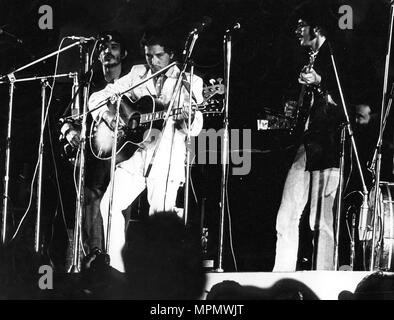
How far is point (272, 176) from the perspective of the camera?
4.83 metres

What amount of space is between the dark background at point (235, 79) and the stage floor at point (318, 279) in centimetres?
33

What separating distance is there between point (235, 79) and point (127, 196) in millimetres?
1069

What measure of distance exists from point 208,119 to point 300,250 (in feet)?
3.41

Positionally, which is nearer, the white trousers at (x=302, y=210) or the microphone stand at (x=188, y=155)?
the white trousers at (x=302, y=210)

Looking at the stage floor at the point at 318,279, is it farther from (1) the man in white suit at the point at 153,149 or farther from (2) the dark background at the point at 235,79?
(1) the man in white suit at the point at 153,149

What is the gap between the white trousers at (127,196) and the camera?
16.0 feet

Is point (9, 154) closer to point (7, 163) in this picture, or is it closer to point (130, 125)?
point (7, 163)

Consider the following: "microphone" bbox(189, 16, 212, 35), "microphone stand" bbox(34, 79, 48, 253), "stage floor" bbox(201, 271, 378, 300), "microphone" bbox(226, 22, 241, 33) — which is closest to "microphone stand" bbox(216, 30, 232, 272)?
"microphone" bbox(226, 22, 241, 33)

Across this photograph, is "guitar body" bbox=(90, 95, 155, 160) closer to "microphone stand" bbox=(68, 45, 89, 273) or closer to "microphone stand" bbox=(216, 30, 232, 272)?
"microphone stand" bbox=(68, 45, 89, 273)

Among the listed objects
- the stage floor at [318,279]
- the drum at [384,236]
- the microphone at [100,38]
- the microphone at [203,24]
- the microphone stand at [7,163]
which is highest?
the microphone at [203,24]

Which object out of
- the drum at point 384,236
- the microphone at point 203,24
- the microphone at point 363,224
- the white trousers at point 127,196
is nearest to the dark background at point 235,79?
the microphone at point 203,24

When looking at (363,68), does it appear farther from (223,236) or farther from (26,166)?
(26,166)

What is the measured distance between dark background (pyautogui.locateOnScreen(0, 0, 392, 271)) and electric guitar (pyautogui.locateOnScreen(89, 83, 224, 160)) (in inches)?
10.5

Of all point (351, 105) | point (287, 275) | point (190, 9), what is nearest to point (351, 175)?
point (351, 105)
